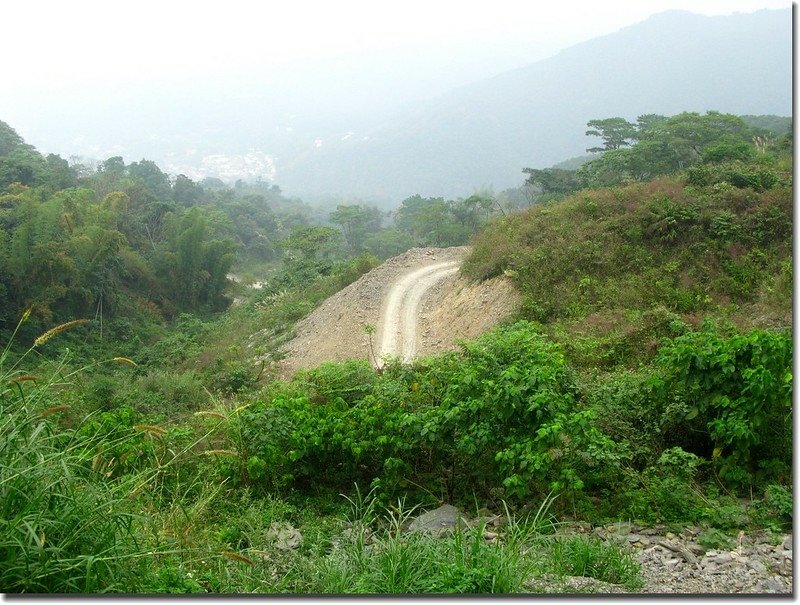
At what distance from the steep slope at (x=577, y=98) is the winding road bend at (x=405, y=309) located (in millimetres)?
8308

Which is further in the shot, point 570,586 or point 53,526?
point 570,586

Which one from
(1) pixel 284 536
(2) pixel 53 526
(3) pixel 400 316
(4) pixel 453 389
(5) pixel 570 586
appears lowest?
(3) pixel 400 316

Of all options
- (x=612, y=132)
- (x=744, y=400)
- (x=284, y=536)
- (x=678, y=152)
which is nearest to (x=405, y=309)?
(x=678, y=152)

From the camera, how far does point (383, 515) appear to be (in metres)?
4.81

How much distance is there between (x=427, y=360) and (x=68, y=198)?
2024cm

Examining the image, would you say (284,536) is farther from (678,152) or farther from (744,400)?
(678,152)

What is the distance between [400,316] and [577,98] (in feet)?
93.8

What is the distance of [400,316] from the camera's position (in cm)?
1573

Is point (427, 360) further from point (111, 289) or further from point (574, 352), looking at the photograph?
point (111, 289)

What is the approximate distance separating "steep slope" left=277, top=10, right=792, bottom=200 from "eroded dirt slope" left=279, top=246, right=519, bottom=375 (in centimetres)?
644

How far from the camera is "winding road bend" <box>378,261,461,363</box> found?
545 inches

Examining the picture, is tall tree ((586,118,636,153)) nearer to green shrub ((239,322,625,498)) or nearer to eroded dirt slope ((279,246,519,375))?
eroded dirt slope ((279,246,519,375))

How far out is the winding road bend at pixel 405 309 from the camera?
13.8 metres

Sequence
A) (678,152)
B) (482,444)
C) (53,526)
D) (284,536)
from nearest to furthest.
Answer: (53,526) → (284,536) → (482,444) → (678,152)
